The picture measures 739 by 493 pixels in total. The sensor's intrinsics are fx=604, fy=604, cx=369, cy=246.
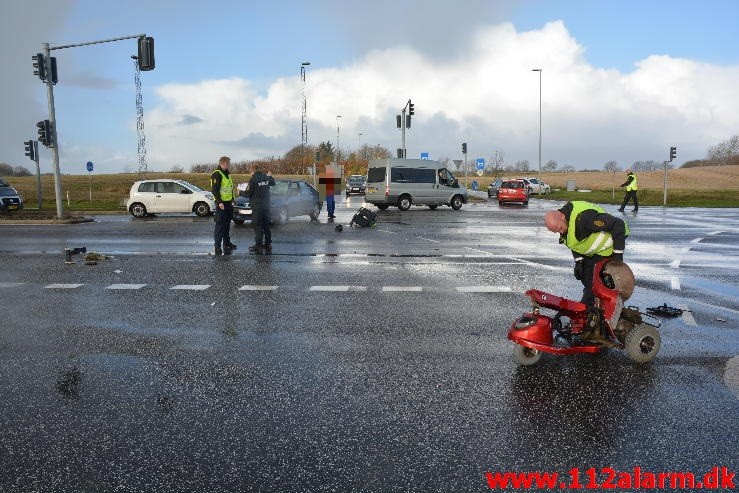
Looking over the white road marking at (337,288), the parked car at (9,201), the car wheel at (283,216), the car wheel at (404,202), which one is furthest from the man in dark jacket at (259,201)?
the parked car at (9,201)

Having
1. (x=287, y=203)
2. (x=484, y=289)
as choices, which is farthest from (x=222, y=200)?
(x=287, y=203)

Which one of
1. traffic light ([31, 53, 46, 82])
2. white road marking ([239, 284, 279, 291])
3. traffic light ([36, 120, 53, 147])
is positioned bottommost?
white road marking ([239, 284, 279, 291])

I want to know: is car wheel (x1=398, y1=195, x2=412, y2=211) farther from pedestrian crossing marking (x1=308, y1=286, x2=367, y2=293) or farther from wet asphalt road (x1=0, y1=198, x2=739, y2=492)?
pedestrian crossing marking (x1=308, y1=286, x2=367, y2=293)

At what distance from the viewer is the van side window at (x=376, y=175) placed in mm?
28312

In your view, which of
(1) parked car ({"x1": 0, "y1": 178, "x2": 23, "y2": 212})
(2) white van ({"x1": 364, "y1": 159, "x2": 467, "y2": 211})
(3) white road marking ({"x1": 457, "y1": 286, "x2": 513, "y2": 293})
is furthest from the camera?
(2) white van ({"x1": 364, "y1": 159, "x2": 467, "y2": 211})

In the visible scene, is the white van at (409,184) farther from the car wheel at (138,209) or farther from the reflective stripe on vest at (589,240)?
the reflective stripe on vest at (589,240)

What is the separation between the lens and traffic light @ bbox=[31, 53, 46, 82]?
795 inches

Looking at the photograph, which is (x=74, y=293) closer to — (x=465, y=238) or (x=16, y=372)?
(x=16, y=372)

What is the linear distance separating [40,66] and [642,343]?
21.3 meters

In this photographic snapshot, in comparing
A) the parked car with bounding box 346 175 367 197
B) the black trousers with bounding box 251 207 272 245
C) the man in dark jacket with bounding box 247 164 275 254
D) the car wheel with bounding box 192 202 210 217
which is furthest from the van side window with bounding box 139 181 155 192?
the parked car with bounding box 346 175 367 197

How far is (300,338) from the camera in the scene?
6.05 meters

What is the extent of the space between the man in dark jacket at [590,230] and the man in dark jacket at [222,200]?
869 centimetres

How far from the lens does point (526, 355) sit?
5125 mm

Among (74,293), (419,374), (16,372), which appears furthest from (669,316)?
(74,293)
